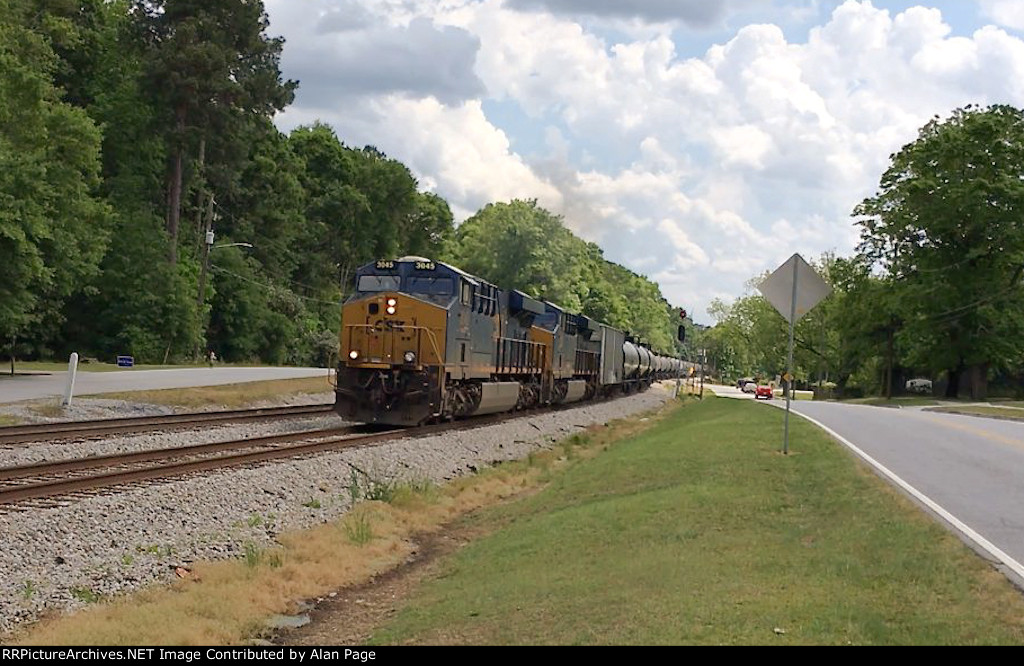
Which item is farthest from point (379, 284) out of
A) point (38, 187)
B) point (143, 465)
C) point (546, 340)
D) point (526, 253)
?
point (526, 253)

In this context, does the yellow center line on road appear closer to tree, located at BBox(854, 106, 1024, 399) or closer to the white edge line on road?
the white edge line on road

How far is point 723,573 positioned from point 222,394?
27.0 meters

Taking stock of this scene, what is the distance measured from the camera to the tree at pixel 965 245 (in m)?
51.9

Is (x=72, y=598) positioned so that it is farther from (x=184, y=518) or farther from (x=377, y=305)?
(x=377, y=305)

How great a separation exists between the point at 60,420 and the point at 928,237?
49.4 m

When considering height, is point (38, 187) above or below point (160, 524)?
above

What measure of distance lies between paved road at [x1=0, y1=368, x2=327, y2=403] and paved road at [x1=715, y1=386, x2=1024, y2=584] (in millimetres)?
21288

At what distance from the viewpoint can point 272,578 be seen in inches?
402

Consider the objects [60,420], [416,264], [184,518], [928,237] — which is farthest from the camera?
[928,237]

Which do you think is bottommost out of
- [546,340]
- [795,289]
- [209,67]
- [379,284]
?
[546,340]

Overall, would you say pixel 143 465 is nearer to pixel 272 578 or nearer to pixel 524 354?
pixel 272 578

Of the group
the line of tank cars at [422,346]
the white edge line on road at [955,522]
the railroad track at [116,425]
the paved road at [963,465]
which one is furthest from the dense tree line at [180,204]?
the white edge line on road at [955,522]
